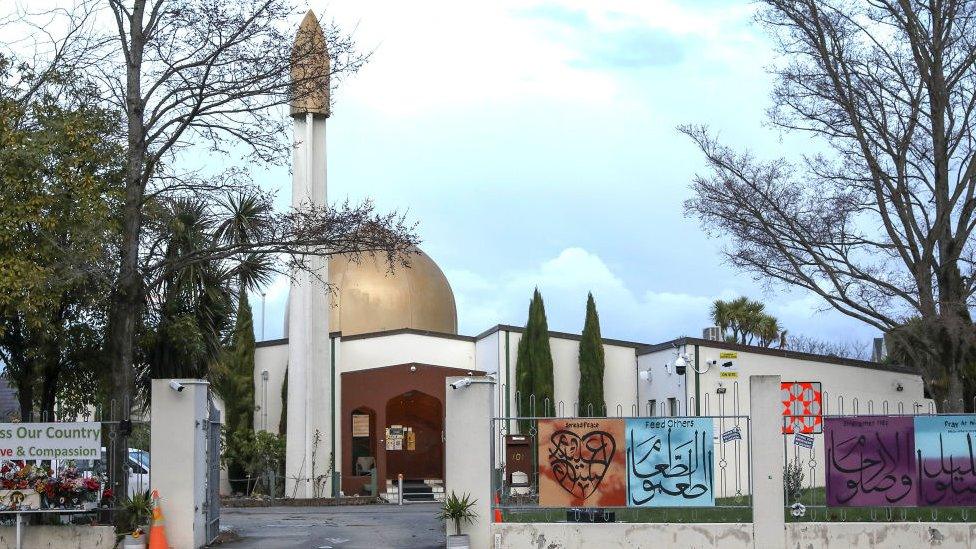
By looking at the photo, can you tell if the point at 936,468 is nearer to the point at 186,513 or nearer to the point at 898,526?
the point at 898,526

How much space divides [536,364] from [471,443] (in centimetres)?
2100

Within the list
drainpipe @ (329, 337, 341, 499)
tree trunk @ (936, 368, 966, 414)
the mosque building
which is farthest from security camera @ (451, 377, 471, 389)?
drainpipe @ (329, 337, 341, 499)

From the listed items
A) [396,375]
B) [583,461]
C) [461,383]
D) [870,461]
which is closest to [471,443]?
[461,383]

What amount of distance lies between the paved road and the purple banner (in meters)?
6.29

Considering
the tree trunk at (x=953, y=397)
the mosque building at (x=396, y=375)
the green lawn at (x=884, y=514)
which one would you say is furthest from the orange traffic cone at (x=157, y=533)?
the tree trunk at (x=953, y=397)

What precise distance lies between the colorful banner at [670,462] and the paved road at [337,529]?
343cm

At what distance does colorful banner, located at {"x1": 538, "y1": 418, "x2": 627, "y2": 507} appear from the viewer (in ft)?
61.5

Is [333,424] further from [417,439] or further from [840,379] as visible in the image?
[840,379]

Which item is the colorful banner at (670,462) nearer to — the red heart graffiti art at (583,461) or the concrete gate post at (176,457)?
the red heart graffiti art at (583,461)

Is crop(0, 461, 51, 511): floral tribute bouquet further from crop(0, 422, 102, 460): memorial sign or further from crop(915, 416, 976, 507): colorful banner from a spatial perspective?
crop(915, 416, 976, 507): colorful banner

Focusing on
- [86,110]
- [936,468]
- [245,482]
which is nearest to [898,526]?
[936,468]

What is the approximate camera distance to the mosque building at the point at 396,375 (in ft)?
115

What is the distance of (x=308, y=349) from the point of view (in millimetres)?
38500

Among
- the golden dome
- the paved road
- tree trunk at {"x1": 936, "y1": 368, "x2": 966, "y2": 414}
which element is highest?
the golden dome
